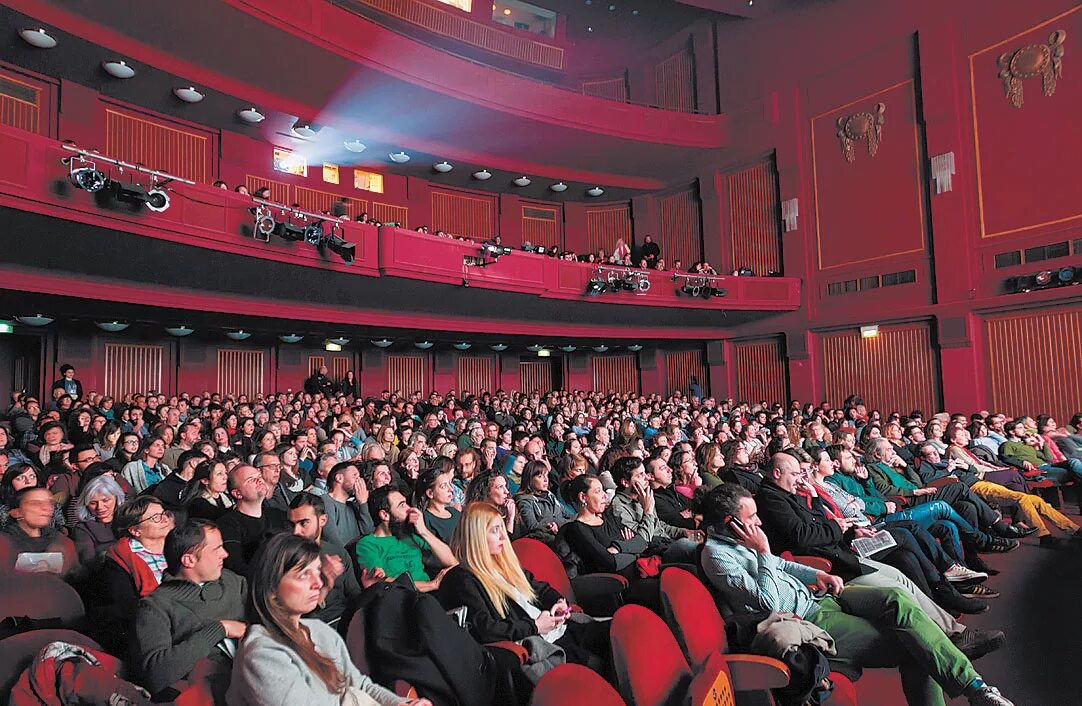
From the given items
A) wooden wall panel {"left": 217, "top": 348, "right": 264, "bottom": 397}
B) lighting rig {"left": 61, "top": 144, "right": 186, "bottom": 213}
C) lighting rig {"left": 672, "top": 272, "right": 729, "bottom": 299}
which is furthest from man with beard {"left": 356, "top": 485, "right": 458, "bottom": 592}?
lighting rig {"left": 672, "top": 272, "right": 729, "bottom": 299}

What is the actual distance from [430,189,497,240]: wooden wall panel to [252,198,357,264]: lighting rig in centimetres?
417

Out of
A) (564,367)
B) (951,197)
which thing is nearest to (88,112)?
(564,367)

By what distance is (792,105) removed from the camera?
9.39m

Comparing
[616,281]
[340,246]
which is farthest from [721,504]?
[616,281]

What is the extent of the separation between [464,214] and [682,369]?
426cm

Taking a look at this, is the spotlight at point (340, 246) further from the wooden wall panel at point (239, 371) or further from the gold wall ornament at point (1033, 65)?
the gold wall ornament at point (1033, 65)

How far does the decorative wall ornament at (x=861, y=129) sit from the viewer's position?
8.52 meters

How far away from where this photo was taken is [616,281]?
813 cm

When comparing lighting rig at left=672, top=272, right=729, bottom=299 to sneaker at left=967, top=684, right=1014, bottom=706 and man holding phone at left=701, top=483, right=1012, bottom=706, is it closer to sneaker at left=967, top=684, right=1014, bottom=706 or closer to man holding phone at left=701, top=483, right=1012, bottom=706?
man holding phone at left=701, top=483, right=1012, bottom=706

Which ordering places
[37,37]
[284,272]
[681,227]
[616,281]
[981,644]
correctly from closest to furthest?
1. [981,644]
2. [37,37]
3. [284,272]
4. [616,281]
5. [681,227]

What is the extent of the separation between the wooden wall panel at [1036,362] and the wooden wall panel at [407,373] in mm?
7186

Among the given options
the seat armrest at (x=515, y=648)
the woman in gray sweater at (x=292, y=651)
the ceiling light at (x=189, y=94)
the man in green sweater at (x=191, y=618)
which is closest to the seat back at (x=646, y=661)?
the seat armrest at (x=515, y=648)

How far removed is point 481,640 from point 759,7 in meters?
10.6

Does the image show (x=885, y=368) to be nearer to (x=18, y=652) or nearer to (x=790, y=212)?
(x=790, y=212)
